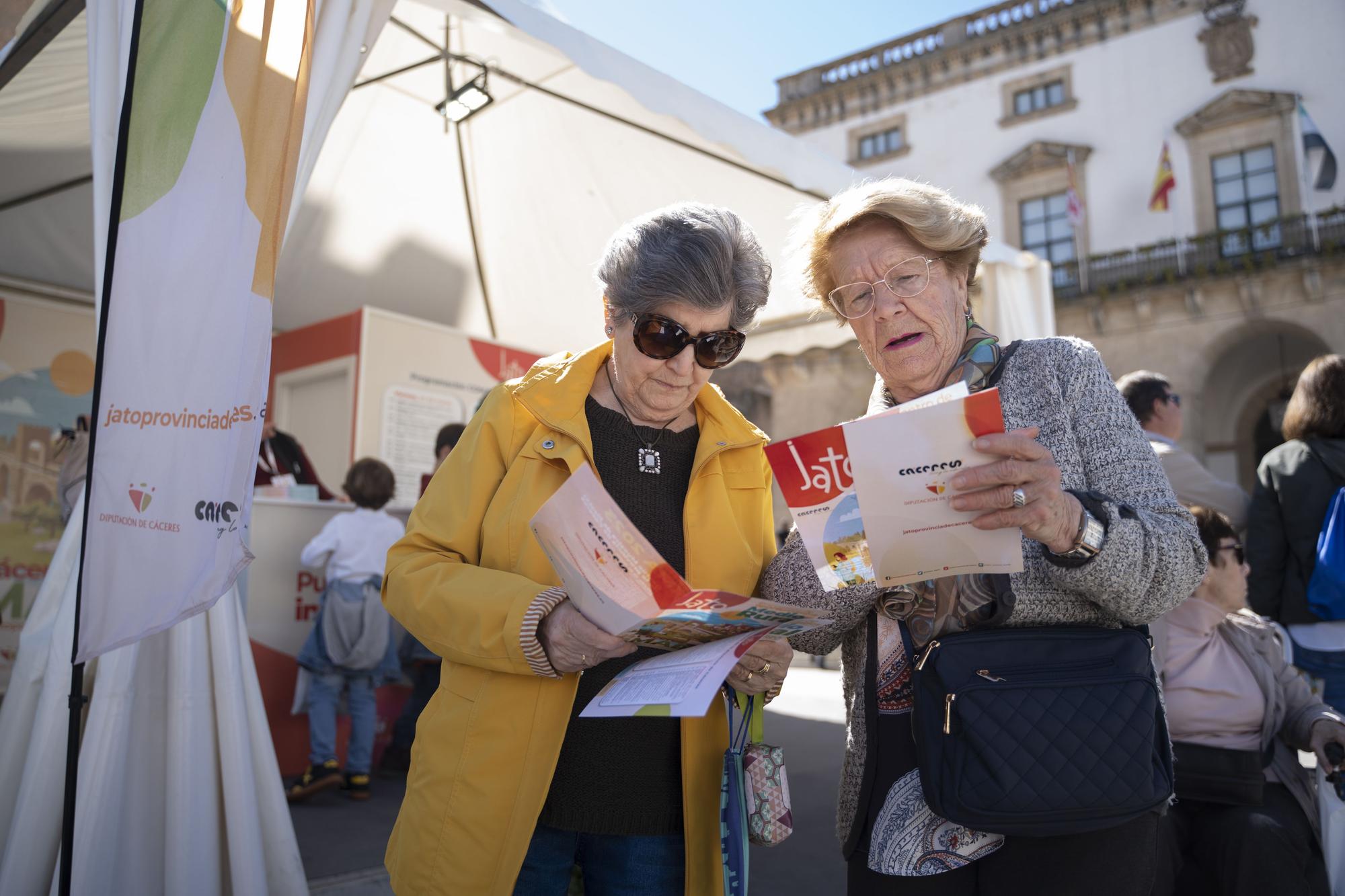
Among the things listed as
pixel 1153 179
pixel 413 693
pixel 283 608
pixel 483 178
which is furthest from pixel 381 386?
pixel 1153 179

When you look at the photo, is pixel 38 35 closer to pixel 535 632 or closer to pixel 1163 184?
pixel 535 632

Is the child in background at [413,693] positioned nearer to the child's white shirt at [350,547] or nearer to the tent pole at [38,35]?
the child's white shirt at [350,547]

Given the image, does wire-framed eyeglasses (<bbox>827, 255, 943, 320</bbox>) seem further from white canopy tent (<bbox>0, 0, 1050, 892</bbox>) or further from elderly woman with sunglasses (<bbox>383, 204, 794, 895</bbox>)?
white canopy tent (<bbox>0, 0, 1050, 892</bbox>)

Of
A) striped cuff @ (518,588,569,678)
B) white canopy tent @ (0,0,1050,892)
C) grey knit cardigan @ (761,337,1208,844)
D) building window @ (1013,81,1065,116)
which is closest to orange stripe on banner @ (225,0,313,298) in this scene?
white canopy tent @ (0,0,1050,892)

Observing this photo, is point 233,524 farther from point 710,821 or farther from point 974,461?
point 974,461

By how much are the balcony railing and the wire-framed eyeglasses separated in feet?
65.1

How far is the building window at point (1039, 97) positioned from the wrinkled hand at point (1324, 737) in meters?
22.5

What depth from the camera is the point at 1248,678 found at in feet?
9.10

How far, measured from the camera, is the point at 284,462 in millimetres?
6043

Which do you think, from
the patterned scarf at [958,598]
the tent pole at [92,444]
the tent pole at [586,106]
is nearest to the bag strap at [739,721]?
the patterned scarf at [958,598]

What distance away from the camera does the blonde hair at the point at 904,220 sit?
169 centimetres

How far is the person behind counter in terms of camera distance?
586 centimetres

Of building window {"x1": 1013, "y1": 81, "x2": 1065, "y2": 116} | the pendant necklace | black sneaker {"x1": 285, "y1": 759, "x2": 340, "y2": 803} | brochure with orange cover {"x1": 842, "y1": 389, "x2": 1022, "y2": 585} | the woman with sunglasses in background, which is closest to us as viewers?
brochure with orange cover {"x1": 842, "y1": 389, "x2": 1022, "y2": 585}

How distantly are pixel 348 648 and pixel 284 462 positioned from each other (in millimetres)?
2068
